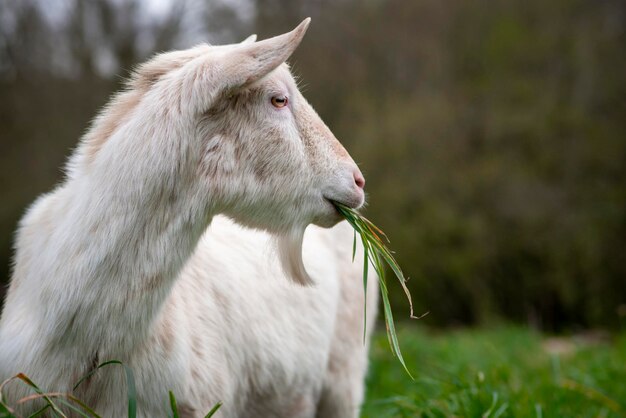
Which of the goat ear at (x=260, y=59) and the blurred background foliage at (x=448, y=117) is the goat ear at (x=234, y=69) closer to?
the goat ear at (x=260, y=59)

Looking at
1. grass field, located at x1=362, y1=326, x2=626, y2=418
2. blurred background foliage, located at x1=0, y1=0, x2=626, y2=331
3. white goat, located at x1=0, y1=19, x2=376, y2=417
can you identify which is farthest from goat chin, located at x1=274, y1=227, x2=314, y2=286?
blurred background foliage, located at x1=0, y1=0, x2=626, y2=331

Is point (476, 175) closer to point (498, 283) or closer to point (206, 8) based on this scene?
point (498, 283)

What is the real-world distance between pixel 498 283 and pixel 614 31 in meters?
4.66

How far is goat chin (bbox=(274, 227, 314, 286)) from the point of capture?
2.97 meters

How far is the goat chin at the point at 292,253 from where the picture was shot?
9.75ft

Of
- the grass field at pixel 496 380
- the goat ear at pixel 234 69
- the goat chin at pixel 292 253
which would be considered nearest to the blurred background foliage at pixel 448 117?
the grass field at pixel 496 380

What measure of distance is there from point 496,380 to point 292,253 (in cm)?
217

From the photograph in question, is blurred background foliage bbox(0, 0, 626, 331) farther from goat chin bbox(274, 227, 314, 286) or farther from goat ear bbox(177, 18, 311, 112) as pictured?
goat ear bbox(177, 18, 311, 112)

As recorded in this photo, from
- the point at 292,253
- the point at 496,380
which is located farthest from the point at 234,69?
the point at 496,380

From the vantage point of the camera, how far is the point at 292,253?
305cm

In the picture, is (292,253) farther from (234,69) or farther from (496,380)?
(496,380)

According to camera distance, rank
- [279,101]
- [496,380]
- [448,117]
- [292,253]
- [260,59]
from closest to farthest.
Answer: [260,59]
[279,101]
[292,253]
[496,380]
[448,117]

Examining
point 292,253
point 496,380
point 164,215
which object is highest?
point 164,215

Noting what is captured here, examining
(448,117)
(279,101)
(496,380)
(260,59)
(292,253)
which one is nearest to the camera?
(260,59)
